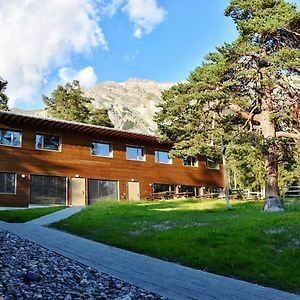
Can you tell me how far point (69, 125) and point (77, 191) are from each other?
4761 millimetres

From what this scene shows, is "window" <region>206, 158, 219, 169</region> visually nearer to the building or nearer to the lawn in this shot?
the building

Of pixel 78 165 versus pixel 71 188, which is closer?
pixel 71 188

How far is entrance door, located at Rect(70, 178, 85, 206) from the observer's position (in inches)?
1140

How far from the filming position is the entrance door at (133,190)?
32.1 meters

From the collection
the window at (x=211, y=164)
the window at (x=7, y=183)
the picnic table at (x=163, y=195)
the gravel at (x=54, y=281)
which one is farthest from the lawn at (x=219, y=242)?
the window at (x=211, y=164)

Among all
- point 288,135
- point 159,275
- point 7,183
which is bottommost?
point 159,275

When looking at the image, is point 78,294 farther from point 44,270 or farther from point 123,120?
point 123,120

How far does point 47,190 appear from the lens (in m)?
27.7

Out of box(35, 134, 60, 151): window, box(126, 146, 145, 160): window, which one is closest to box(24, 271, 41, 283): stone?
box(35, 134, 60, 151): window

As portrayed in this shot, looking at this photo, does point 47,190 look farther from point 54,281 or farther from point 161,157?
point 54,281

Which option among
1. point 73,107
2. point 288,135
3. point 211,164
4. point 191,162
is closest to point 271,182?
point 288,135

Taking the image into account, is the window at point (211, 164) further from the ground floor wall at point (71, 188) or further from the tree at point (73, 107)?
the tree at point (73, 107)

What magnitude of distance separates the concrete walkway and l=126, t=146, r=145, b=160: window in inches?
856

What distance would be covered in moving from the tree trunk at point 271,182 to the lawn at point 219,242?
13.2 feet
